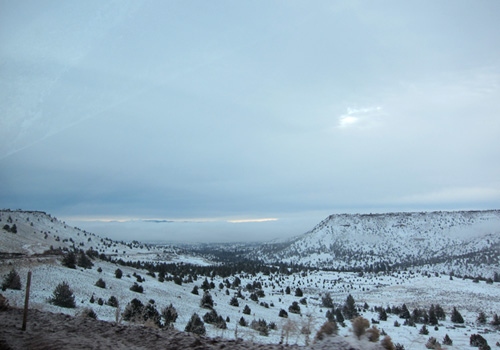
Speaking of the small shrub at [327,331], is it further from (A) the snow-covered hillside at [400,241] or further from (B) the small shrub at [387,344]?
(A) the snow-covered hillside at [400,241]

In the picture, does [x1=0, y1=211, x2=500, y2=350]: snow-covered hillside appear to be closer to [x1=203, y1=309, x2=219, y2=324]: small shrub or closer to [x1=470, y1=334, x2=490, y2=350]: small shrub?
[x1=203, y1=309, x2=219, y2=324]: small shrub

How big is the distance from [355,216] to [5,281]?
587 ft

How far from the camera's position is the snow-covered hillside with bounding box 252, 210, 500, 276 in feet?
380

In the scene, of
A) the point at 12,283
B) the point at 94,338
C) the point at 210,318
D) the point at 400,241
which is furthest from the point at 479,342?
the point at 400,241

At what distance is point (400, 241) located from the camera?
144250 millimetres

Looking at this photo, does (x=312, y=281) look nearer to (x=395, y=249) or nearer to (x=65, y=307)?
(x=65, y=307)

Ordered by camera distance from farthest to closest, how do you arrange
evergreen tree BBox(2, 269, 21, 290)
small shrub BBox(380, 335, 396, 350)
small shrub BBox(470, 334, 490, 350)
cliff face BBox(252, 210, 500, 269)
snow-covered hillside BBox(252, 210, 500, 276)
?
cliff face BBox(252, 210, 500, 269)
snow-covered hillside BBox(252, 210, 500, 276)
small shrub BBox(470, 334, 490, 350)
evergreen tree BBox(2, 269, 21, 290)
small shrub BBox(380, 335, 396, 350)

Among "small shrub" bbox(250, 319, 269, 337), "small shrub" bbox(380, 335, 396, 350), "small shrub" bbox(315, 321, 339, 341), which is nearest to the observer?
"small shrub" bbox(380, 335, 396, 350)

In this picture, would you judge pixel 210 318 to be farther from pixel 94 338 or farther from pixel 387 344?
pixel 387 344

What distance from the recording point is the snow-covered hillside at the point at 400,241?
115750 mm

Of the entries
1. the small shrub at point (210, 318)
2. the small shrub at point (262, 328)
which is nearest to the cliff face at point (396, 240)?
the small shrub at point (210, 318)

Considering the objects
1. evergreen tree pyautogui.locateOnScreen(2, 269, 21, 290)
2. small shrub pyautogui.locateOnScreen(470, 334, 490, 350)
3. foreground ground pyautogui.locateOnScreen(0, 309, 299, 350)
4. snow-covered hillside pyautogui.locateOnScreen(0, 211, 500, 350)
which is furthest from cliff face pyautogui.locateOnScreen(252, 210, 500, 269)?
foreground ground pyautogui.locateOnScreen(0, 309, 299, 350)

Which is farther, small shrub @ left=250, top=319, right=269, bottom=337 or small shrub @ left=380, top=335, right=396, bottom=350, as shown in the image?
small shrub @ left=250, top=319, right=269, bottom=337

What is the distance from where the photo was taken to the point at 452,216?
6058 inches
